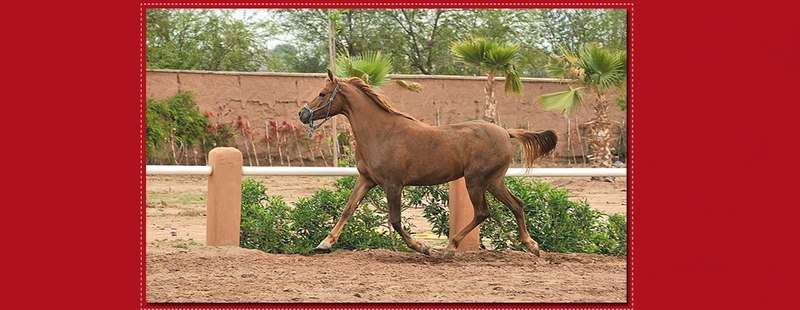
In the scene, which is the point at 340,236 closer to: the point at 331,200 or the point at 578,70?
the point at 331,200

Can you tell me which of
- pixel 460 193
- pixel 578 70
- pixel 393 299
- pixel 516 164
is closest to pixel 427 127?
pixel 460 193

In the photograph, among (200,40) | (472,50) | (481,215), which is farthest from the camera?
(200,40)

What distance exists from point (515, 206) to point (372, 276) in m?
1.52

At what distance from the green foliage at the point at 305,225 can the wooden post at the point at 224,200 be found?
222 mm

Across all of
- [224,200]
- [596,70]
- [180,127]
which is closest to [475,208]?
[224,200]

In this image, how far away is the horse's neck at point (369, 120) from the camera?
9.13 m

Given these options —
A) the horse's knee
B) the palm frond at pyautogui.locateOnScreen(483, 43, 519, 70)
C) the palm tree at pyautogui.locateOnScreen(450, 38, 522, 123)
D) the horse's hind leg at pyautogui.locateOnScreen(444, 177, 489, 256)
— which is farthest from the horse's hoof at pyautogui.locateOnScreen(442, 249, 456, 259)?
the palm frond at pyautogui.locateOnScreen(483, 43, 519, 70)

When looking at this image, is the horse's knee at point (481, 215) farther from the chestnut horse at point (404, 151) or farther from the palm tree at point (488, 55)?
the palm tree at point (488, 55)

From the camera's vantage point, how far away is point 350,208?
9188 mm

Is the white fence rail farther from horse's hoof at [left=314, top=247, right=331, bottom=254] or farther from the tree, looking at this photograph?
the tree

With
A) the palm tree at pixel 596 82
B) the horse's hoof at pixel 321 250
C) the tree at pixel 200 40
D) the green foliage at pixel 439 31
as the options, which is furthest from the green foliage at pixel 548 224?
the green foliage at pixel 439 31

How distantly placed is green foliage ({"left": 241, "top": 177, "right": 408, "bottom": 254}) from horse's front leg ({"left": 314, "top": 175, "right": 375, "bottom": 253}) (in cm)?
38

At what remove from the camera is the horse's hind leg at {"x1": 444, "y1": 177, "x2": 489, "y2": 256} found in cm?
913

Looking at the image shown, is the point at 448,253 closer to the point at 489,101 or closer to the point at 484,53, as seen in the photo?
the point at 484,53
